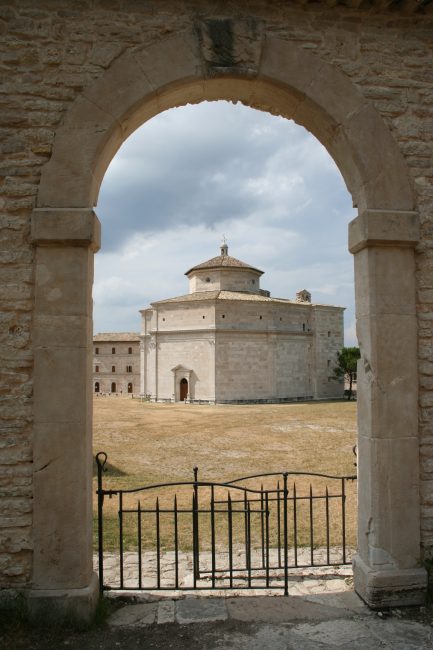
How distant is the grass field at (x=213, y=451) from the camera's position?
26.0 ft

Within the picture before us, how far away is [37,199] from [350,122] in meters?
2.99

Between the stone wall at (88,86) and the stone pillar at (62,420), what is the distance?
0.12 metres

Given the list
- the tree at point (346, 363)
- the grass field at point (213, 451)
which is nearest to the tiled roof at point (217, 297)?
the tree at point (346, 363)

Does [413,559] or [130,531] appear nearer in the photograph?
[413,559]

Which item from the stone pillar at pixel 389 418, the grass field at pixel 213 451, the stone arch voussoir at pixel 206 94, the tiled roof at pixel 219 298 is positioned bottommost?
the grass field at pixel 213 451

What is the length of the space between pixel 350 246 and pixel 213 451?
11670mm

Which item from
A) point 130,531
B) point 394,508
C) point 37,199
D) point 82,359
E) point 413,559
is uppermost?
point 37,199

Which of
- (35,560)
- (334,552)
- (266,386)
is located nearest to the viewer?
(35,560)

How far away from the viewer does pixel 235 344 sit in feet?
121

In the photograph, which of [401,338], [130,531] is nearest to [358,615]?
[401,338]

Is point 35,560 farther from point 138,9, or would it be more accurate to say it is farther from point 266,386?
point 266,386

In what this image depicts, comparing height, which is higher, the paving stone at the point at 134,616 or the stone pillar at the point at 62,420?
the stone pillar at the point at 62,420

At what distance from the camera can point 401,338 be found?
172 inches

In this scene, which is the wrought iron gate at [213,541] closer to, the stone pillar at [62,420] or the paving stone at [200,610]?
the paving stone at [200,610]
